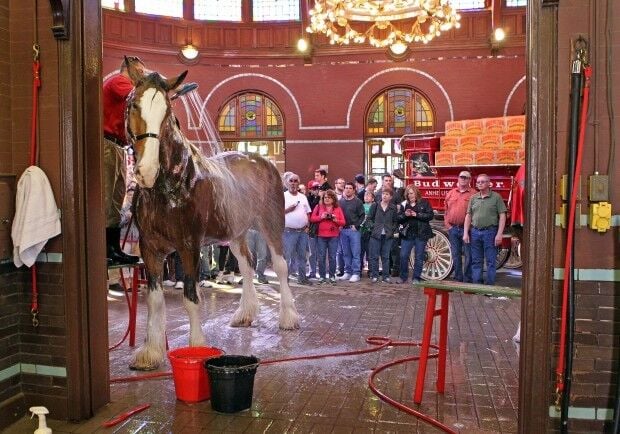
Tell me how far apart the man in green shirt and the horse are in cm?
429

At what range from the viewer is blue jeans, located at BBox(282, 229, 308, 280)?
440 inches

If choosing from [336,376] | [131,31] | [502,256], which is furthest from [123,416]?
[131,31]

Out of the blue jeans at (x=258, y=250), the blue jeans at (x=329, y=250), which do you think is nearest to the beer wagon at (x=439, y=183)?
the blue jeans at (x=329, y=250)

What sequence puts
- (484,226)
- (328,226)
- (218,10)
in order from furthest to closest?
1. (218,10)
2. (328,226)
3. (484,226)

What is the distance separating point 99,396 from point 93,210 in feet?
4.31

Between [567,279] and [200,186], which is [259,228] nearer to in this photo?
[200,186]

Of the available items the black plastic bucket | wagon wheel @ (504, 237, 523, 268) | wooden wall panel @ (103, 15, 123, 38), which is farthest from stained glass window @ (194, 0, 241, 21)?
the black plastic bucket

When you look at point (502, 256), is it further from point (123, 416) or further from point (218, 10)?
point (218, 10)

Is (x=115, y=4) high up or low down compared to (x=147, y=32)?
up

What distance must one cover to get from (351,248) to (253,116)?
771cm

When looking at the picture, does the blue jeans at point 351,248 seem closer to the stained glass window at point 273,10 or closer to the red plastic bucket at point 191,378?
the red plastic bucket at point 191,378

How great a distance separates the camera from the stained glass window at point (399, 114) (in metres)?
17.6

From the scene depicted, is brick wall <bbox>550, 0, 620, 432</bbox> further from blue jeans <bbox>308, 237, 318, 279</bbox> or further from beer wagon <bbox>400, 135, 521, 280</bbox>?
blue jeans <bbox>308, 237, 318, 279</bbox>

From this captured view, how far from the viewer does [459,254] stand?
1077 centimetres
